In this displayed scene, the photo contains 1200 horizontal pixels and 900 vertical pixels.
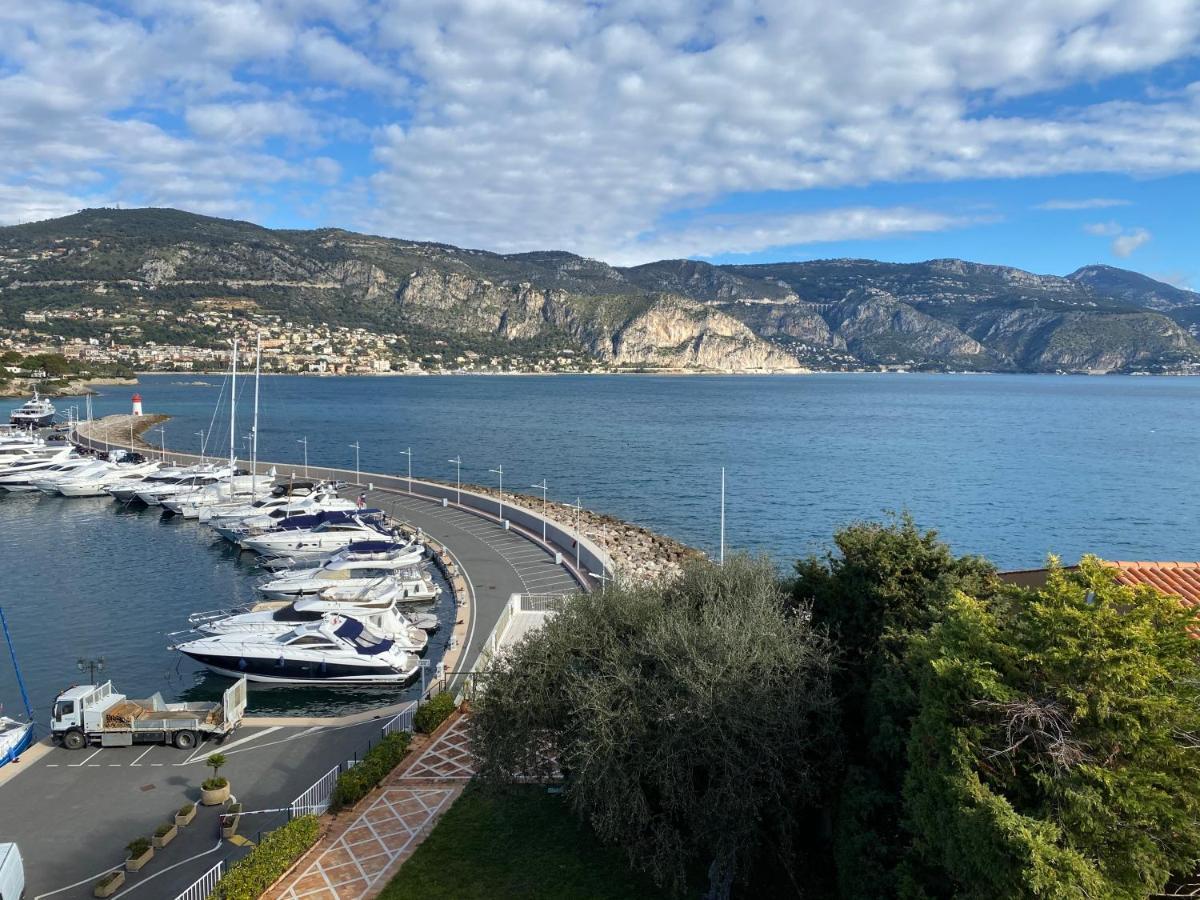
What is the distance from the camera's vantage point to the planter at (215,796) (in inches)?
539

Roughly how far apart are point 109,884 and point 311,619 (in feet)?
38.8

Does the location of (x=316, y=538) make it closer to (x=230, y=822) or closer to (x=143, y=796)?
(x=143, y=796)

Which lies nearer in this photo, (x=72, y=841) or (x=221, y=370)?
(x=72, y=841)

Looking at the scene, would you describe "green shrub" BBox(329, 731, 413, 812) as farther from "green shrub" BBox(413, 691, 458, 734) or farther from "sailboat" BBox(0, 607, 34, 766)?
"sailboat" BBox(0, 607, 34, 766)

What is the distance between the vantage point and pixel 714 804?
1058cm

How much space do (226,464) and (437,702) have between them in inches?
1774

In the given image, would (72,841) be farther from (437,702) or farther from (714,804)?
(714,804)

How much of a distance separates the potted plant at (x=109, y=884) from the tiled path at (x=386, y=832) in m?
2.61

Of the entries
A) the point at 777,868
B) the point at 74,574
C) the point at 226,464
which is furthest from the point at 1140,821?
the point at 226,464

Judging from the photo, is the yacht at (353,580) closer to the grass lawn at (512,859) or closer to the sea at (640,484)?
the sea at (640,484)

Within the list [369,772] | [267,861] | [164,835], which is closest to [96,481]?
[164,835]

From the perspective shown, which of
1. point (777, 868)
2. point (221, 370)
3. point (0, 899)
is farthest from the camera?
point (221, 370)

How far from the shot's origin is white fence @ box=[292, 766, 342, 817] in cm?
1314

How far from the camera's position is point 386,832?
12.4 m
